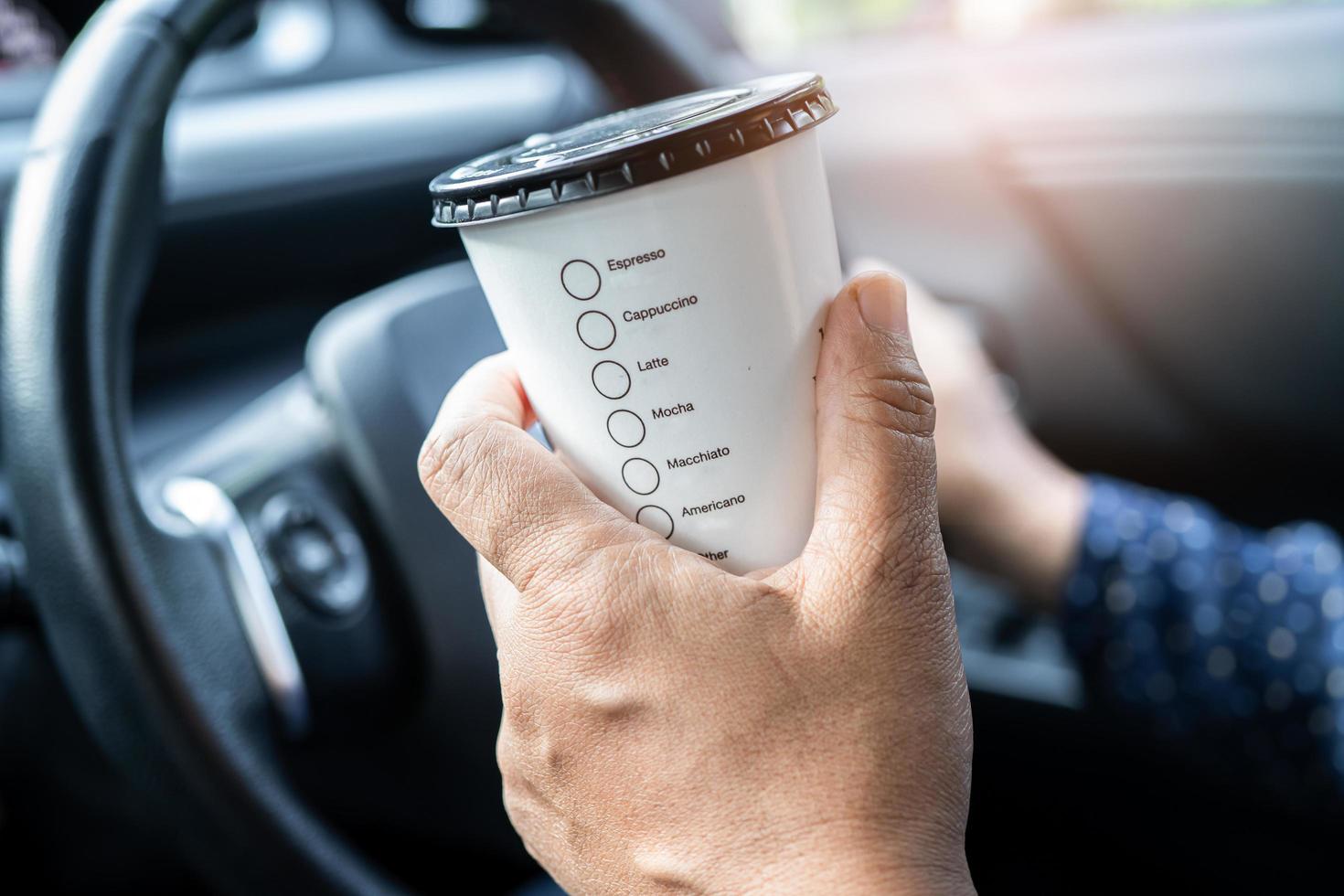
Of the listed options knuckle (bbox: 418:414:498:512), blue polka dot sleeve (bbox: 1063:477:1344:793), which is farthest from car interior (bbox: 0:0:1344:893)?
knuckle (bbox: 418:414:498:512)

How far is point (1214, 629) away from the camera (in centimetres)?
114

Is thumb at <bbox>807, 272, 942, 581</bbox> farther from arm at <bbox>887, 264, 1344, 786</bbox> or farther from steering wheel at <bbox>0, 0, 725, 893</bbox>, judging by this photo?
arm at <bbox>887, 264, 1344, 786</bbox>

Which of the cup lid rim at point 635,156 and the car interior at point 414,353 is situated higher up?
the cup lid rim at point 635,156

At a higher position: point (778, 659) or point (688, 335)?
point (688, 335)

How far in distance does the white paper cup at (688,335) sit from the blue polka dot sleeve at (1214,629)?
73 cm

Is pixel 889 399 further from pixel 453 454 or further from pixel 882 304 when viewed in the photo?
pixel 453 454

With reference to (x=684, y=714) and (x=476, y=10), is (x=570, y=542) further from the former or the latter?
(x=476, y=10)

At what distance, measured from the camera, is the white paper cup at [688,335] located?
18.0 inches

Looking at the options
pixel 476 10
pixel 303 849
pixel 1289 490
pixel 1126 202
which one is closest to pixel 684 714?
pixel 303 849

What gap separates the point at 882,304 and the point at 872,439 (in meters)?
0.06

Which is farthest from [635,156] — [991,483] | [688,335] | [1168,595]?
[1168,595]

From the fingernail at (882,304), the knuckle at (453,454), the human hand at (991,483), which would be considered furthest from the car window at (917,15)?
the knuckle at (453,454)

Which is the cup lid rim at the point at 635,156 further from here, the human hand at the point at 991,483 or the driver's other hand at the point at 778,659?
the human hand at the point at 991,483

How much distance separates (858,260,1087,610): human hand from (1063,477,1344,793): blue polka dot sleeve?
28 millimetres
